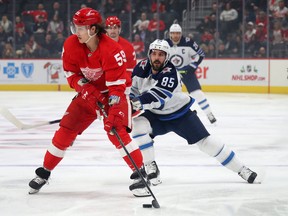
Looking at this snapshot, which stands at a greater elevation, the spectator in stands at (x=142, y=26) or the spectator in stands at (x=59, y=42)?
the spectator in stands at (x=142, y=26)

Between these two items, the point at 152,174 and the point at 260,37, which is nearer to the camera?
the point at 152,174

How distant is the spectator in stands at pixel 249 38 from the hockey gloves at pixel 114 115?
34.0 feet

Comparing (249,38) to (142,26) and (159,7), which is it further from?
(142,26)

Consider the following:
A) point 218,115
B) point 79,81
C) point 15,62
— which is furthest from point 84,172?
point 15,62

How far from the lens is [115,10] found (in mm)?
15266

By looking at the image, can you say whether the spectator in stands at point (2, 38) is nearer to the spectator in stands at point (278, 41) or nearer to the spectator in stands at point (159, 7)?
the spectator in stands at point (159, 7)

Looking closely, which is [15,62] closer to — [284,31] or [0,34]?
[0,34]

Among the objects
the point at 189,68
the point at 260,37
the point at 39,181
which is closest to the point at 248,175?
the point at 39,181

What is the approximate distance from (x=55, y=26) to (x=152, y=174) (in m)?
11.1

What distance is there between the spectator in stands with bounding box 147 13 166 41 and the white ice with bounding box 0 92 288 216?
6.47 metres

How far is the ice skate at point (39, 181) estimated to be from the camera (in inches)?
173

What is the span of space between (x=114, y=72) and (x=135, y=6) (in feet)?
37.3

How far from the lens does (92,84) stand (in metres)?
4.32

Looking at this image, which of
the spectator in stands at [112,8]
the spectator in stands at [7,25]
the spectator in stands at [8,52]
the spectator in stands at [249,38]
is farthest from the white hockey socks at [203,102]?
the spectator in stands at [7,25]
